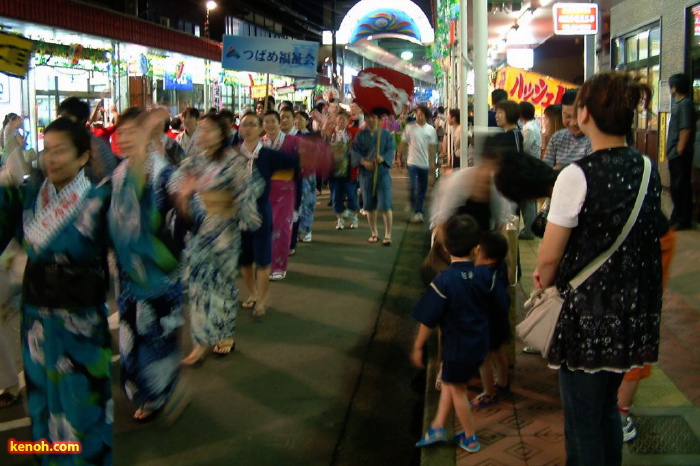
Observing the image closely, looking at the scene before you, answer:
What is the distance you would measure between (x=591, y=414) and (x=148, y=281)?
1.93 meters

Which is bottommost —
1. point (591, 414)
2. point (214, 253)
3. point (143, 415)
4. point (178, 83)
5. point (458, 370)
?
point (143, 415)

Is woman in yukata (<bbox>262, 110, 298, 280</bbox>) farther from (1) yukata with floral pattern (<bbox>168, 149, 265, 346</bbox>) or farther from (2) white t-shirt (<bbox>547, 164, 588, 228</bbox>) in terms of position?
(2) white t-shirt (<bbox>547, 164, 588, 228</bbox>)

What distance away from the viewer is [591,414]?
2.99 meters

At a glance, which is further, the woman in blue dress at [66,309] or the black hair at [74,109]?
the black hair at [74,109]

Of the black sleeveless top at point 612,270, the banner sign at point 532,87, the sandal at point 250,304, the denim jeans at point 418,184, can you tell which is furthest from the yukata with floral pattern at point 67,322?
the denim jeans at point 418,184

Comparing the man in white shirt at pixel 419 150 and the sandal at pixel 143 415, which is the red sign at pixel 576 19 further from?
the sandal at pixel 143 415

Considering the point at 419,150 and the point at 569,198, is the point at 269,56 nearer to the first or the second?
the point at 419,150

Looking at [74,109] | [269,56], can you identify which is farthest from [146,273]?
[269,56]

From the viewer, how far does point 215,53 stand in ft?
65.1

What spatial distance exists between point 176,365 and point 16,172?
4.32 feet

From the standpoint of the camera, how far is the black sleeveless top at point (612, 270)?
285 cm

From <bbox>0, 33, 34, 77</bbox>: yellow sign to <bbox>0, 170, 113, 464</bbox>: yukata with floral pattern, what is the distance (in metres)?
1.98

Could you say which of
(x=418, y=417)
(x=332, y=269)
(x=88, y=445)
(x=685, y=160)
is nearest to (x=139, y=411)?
(x=88, y=445)

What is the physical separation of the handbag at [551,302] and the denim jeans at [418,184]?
9603 mm
